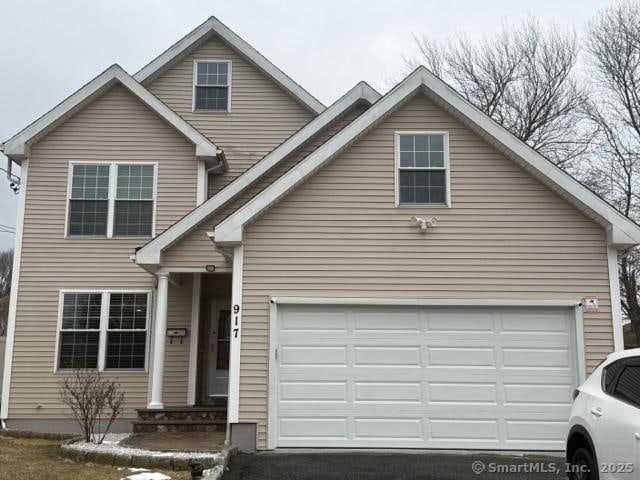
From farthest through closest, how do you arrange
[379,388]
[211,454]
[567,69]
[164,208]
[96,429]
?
1. [567,69]
2. [164,208]
3. [96,429]
4. [379,388]
5. [211,454]

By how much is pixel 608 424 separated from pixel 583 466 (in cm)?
76

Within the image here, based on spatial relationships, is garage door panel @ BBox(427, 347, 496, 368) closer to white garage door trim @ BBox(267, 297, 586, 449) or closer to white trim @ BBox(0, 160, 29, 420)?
white garage door trim @ BBox(267, 297, 586, 449)

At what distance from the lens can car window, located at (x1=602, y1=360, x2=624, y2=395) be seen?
19.0 feet

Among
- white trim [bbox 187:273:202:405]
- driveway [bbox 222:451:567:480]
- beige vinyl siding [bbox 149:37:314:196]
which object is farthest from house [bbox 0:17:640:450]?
beige vinyl siding [bbox 149:37:314:196]

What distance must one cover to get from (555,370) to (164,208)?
7902 millimetres

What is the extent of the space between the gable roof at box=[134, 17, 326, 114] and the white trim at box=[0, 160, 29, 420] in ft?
11.5

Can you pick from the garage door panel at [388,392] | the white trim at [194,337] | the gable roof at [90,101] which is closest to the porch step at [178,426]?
the white trim at [194,337]

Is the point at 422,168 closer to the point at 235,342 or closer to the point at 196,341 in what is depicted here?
the point at 235,342

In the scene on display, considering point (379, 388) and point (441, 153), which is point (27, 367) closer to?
point (379, 388)

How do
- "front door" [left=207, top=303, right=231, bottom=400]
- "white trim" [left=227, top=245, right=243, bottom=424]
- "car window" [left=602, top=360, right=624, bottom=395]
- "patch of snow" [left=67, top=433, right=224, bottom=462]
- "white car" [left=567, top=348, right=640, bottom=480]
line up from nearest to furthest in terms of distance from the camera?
"white car" [left=567, top=348, right=640, bottom=480], "car window" [left=602, top=360, right=624, bottom=395], "patch of snow" [left=67, top=433, right=224, bottom=462], "white trim" [left=227, top=245, right=243, bottom=424], "front door" [left=207, top=303, right=231, bottom=400]

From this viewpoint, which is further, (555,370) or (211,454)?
(555,370)

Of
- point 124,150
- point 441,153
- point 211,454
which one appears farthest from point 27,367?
point 441,153

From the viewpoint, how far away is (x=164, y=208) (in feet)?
43.1

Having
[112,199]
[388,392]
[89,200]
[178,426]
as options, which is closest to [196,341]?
[178,426]
